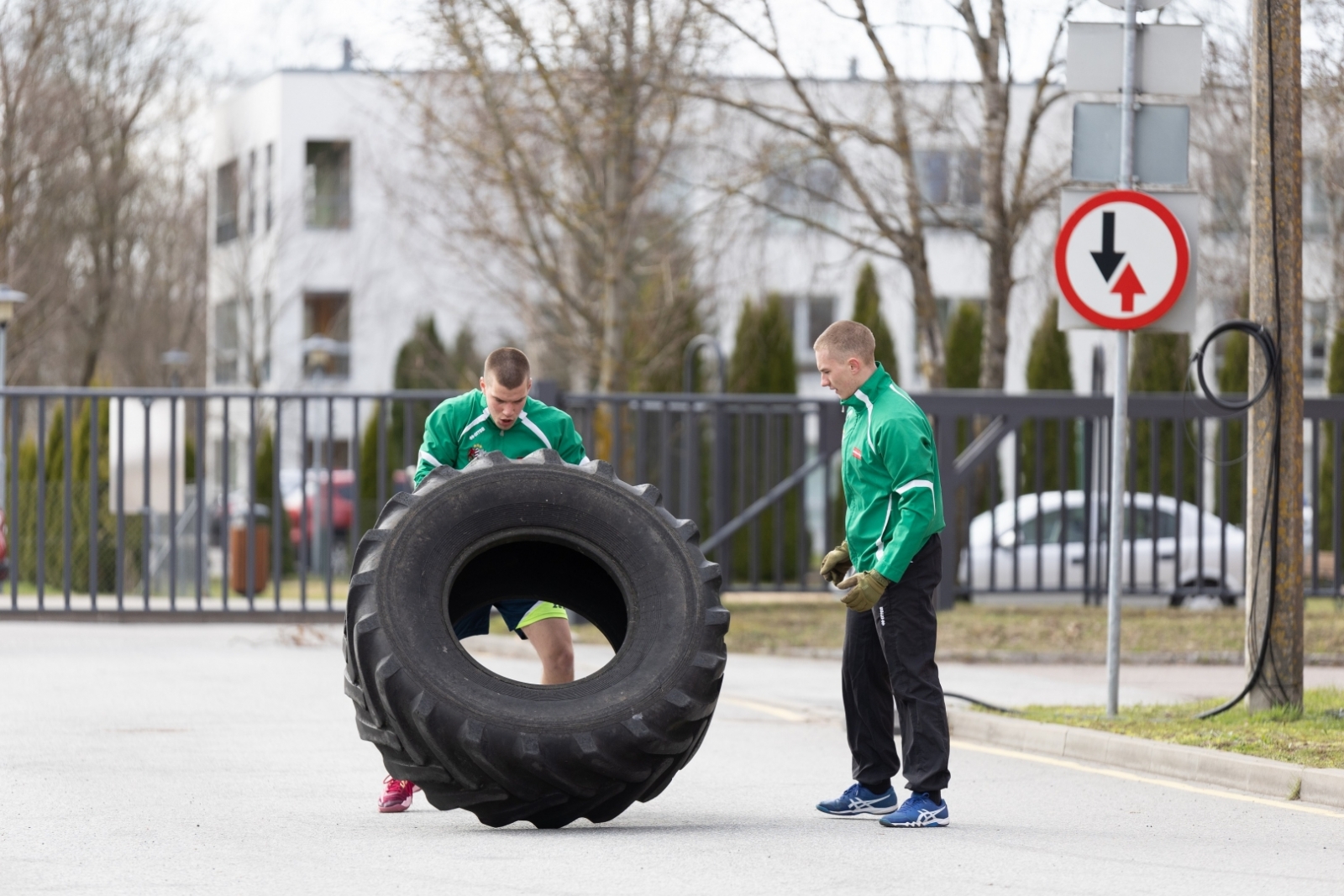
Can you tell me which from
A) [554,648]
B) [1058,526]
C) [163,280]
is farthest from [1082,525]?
[163,280]

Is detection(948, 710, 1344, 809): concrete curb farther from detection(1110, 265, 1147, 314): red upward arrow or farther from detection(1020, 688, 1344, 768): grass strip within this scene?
detection(1110, 265, 1147, 314): red upward arrow

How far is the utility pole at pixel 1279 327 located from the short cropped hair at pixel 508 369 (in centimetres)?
420

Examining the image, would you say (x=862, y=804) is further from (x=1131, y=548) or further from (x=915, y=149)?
(x=915, y=149)

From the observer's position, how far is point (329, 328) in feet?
156

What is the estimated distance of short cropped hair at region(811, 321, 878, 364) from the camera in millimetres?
7590

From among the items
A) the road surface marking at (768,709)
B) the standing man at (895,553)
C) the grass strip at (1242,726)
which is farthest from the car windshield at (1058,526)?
the standing man at (895,553)

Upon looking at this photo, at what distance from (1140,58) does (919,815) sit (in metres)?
4.53

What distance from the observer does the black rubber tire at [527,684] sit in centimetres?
701

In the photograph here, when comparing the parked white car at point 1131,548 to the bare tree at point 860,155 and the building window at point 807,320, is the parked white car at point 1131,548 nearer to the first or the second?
the bare tree at point 860,155

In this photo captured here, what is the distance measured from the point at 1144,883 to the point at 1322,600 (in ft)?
51.5

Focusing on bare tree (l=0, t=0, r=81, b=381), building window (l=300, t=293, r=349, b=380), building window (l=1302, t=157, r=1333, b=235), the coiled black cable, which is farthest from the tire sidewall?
building window (l=300, t=293, r=349, b=380)

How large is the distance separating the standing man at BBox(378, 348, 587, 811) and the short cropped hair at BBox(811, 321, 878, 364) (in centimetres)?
102

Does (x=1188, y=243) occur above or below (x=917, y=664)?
above

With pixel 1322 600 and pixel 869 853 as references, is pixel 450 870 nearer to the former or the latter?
pixel 869 853
